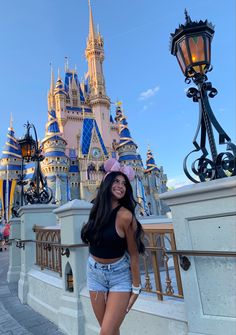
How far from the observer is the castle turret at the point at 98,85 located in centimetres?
4359

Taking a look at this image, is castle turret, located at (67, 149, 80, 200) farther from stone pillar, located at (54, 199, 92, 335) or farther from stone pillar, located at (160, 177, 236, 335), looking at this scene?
stone pillar, located at (160, 177, 236, 335)

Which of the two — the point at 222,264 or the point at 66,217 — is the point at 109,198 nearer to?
the point at 222,264

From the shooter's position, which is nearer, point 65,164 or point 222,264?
point 222,264

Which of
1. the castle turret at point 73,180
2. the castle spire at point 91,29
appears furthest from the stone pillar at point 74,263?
the castle spire at point 91,29

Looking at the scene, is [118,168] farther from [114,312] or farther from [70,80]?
[70,80]

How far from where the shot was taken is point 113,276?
6.74ft

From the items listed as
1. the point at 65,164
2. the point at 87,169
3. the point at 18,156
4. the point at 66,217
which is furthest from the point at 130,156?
the point at 66,217

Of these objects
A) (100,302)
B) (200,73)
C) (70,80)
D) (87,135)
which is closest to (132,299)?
(100,302)

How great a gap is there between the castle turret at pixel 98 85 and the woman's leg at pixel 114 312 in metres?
41.5

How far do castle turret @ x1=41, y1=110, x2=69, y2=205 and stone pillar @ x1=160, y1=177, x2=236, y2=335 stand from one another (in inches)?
1240

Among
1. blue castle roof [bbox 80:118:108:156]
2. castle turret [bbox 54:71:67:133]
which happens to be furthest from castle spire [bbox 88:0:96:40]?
blue castle roof [bbox 80:118:108:156]

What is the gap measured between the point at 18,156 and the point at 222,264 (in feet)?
131

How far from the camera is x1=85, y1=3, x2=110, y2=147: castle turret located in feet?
143

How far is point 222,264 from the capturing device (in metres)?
2.11
